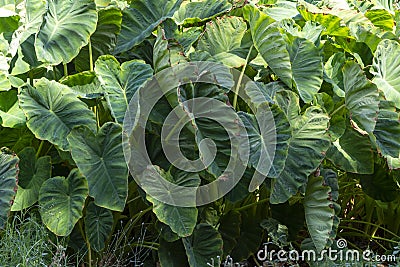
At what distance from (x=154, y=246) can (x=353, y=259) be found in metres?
0.84

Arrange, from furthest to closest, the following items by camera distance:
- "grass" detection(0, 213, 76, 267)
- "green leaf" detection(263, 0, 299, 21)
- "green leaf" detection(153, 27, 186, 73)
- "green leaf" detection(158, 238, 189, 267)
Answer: "green leaf" detection(263, 0, 299, 21)
"green leaf" detection(158, 238, 189, 267)
"green leaf" detection(153, 27, 186, 73)
"grass" detection(0, 213, 76, 267)

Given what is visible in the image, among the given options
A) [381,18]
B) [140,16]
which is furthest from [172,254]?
[381,18]

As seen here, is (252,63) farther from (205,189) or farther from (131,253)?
(131,253)

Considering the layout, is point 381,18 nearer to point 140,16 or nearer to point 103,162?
point 140,16

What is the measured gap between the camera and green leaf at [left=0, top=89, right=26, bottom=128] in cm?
279

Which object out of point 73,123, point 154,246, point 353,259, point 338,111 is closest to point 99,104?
point 73,123

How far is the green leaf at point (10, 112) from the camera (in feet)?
9.15

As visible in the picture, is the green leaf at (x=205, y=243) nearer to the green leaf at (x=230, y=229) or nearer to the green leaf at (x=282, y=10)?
the green leaf at (x=230, y=229)

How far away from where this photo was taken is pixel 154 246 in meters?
2.89

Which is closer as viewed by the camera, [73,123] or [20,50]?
Result: [73,123]

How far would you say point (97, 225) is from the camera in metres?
2.65

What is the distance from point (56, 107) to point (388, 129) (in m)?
1.38

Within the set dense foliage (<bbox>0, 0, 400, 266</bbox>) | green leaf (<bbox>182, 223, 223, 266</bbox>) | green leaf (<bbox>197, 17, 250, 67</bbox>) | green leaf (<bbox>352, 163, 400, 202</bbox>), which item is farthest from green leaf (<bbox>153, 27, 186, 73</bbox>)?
green leaf (<bbox>352, 163, 400, 202</bbox>)

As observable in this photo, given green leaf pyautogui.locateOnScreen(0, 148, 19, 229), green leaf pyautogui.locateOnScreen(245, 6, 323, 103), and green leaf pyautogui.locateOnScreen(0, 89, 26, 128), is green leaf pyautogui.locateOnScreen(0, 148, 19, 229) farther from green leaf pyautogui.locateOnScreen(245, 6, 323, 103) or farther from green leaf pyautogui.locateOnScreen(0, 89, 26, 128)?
green leaf pyautogui.locateOnScreen(245, 6, 323, 103)
